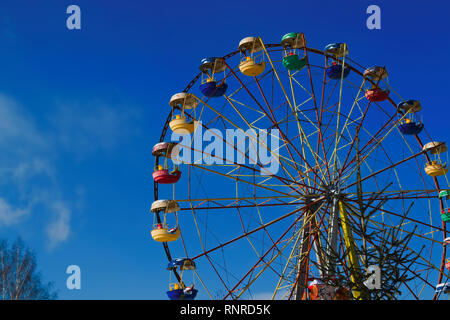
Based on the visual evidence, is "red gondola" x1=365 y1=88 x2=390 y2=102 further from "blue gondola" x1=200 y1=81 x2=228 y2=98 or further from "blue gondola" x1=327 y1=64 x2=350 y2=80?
"blue gondola" x1=200 y1=81 x2=228 y2=98

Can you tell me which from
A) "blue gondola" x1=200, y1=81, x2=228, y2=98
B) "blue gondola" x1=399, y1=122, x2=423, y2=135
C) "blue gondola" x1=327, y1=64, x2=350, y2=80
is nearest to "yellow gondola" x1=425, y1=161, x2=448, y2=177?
"blue gondola" x1=399, y1=122, x2=423, y2=135

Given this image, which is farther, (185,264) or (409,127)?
(409,127)

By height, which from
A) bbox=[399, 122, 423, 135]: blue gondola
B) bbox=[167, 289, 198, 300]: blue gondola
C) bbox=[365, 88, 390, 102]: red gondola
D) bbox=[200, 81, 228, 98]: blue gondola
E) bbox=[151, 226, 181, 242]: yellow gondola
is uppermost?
bbox=[200, 81, 228, 98]: blue gondola

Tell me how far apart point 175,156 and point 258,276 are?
4907 millimetres

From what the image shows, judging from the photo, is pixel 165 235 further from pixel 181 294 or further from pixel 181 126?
pixel 181 126

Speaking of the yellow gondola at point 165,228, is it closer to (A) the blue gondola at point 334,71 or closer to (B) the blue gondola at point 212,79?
(B) the blue gondola at point 212,79

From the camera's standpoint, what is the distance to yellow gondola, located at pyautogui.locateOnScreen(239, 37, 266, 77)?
19594 millimetres

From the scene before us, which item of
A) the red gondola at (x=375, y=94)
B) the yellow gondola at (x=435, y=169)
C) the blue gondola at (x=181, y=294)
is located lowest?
the blue gondola at (x=181, y=294)

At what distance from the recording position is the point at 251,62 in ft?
64.3

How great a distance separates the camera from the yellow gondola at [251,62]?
19.6 metres

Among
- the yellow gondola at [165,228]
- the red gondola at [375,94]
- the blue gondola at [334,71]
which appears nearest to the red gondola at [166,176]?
the yellow gondola at [165,228]

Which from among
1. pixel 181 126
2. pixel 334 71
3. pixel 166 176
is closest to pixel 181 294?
pixel 166 176

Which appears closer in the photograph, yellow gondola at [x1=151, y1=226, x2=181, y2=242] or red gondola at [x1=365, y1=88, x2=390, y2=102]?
yellow gondola at [x1=151, y1=226, x2=181, y2=242]
